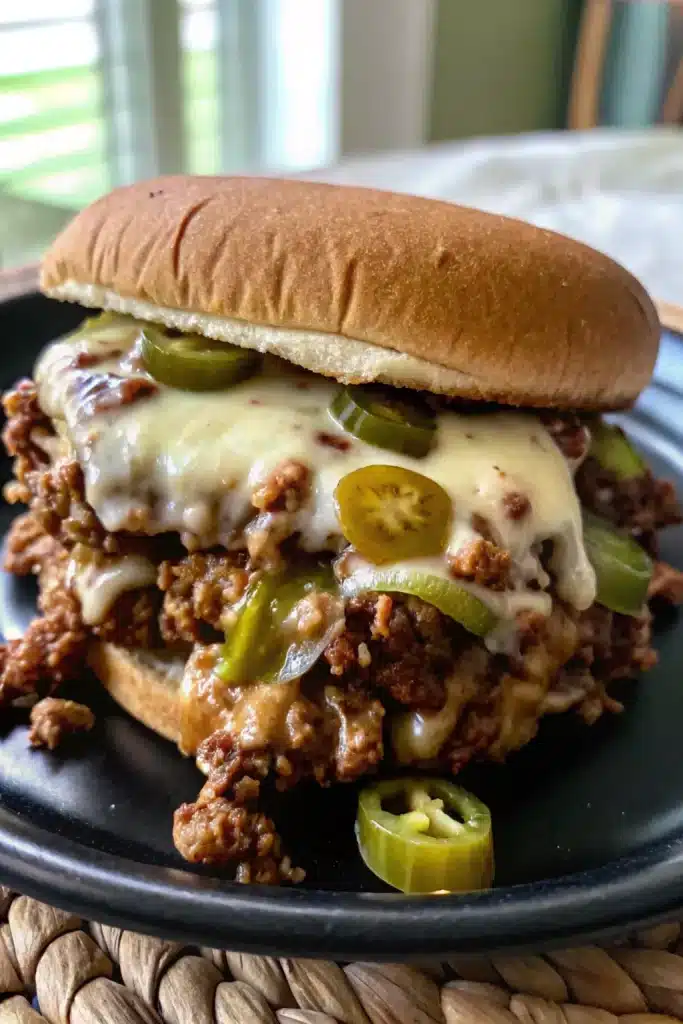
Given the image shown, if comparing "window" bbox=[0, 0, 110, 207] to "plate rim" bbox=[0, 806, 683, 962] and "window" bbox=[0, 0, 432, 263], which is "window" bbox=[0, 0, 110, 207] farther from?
"plate rim" bbox=[0, 806, 683, 962]

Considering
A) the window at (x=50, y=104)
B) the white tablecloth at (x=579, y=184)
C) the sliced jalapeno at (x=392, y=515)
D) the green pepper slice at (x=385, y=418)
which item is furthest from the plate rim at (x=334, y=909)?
the window at (x=50, y=104)

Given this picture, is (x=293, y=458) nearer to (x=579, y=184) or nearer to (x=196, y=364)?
(x=196, y=364)

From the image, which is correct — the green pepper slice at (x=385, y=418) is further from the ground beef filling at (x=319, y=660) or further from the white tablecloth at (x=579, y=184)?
the white tablecloth at (x=579, y=184)

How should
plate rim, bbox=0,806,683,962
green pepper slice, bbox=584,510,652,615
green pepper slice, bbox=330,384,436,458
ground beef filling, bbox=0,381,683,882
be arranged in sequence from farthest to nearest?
green pepper slice, bbox=584,510,652,615
green pepper slice, bbox=330,384,436,458
ground beef filling, bbox=0,381,683,882
plate rim, bbox=0,806,683,962

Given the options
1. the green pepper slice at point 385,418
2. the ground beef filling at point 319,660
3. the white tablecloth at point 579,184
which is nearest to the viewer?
the ground beef filling at point 319,660

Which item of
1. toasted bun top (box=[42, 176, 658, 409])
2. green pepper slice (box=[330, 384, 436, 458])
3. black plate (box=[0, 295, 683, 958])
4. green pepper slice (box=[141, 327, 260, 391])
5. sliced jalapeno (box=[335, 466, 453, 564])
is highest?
toasted bun top (box=[42, 176, 658, 409])

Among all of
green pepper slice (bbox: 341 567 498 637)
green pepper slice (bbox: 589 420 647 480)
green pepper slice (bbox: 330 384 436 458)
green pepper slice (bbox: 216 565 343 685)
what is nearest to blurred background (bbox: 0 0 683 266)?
green pepper slice (bbox: 589 420 647 480)
